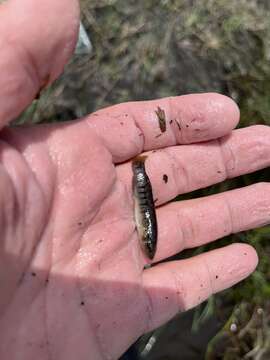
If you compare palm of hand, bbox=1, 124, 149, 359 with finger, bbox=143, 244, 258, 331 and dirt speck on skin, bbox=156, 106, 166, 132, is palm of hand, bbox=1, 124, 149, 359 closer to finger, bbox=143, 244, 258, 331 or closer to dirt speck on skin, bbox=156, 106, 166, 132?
finger, bbox=143, 244, 258, 331

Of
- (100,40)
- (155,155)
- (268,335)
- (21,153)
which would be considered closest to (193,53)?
(100,40)

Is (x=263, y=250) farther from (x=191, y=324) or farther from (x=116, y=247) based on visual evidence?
(x=116, y=247)

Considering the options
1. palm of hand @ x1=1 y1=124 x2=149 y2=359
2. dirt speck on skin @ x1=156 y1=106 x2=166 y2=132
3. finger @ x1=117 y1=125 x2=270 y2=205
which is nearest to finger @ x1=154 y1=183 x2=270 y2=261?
finger @ x1=117 y1=125 x2=270 y2=205

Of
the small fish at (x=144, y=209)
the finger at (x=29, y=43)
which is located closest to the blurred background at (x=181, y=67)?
the small fish at (x=144, y=209)

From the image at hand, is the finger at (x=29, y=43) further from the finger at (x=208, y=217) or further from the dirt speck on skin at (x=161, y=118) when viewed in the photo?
the finger at (x=208, y=217)

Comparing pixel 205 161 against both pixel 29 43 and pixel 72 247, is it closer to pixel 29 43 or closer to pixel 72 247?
pixel 72 247

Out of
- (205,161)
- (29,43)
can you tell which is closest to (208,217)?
(205,161)
